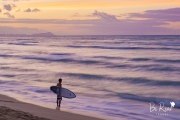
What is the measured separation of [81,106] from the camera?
531 inches

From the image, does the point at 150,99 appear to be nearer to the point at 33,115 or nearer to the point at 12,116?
the point at 33,115

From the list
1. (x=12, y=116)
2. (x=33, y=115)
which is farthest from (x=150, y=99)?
(x=12, y=116)

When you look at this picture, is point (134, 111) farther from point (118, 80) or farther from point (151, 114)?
point (118, 80)

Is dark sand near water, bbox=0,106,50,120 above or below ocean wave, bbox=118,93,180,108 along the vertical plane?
below

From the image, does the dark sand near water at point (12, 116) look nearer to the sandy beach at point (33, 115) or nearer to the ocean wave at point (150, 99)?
the sandy beach at point (33, 115)

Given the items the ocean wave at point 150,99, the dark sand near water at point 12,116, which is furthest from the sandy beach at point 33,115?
the ocean wave at point 150,99

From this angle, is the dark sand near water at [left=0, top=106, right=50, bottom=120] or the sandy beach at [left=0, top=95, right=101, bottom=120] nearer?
the dark sand near water at [left=0, top=106, right=50, bottom=120]

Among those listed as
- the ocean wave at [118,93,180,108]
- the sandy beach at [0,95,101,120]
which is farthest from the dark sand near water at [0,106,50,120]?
the ocean wave at [118,93,180,108]

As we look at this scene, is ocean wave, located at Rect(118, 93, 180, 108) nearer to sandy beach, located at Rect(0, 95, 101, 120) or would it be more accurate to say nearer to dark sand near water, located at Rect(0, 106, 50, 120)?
sandy beach, located at Rect(0, 95, 101, 120)

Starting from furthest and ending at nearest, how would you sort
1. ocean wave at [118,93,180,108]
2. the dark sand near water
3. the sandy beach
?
ocean wave at [118,93,180,108], the sandy beach, the dark sand near water

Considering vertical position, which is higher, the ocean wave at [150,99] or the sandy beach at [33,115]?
the ocean wave at [150,99]

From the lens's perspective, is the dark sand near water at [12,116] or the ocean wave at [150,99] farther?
the ocean wave at [150,99]

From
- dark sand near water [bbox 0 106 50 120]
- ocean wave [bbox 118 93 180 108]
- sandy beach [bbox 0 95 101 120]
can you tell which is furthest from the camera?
ocean wave [bbox 118 93 180 108]

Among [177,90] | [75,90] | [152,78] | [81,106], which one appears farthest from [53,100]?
[152,78]
